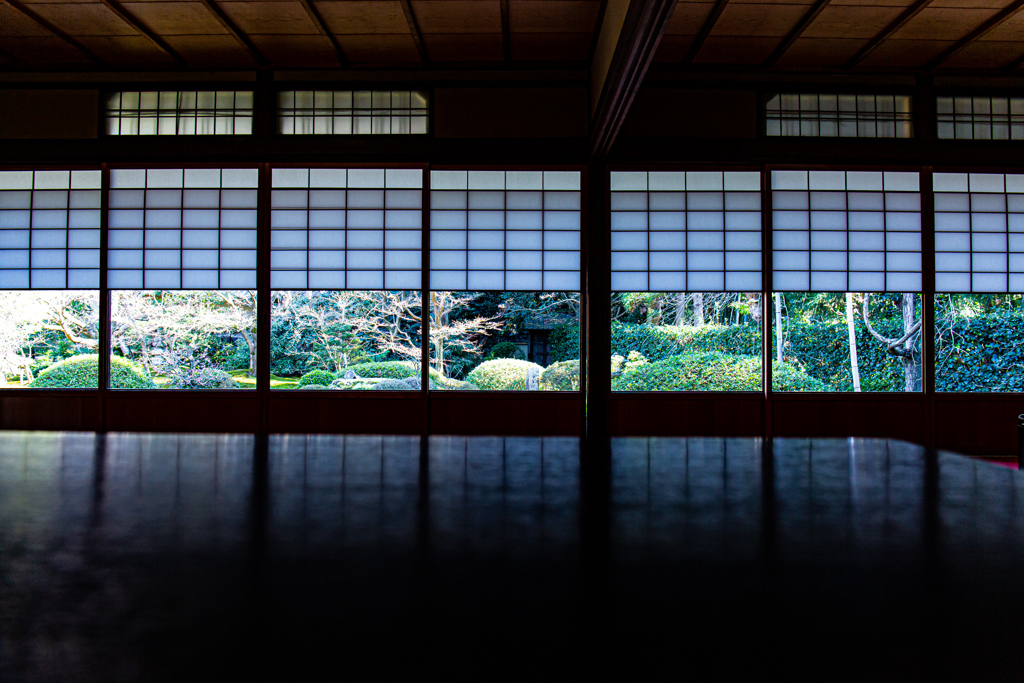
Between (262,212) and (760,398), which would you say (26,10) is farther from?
(760,398)

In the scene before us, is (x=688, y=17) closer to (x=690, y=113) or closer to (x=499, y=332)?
(x=690, y=113)

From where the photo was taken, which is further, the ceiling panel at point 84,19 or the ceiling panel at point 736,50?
the ceiling panel at point 736,50

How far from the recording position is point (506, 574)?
49 centimetres

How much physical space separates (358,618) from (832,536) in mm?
484

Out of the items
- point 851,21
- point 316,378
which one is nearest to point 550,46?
point 851,21

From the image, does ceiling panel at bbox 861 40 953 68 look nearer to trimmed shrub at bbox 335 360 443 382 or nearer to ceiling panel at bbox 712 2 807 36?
ceiling panel at bbox 712 2 807 36

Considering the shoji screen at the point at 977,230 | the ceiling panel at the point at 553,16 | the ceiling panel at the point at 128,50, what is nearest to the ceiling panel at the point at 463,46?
the ceiling panel at the point at 553,16

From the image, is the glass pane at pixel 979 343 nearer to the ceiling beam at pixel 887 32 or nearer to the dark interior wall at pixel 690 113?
the ceiling beam at pixel 887 32

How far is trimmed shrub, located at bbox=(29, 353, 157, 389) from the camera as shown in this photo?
726cm

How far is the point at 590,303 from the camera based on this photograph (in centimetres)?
422

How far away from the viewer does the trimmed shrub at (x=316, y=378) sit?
26.7 feet

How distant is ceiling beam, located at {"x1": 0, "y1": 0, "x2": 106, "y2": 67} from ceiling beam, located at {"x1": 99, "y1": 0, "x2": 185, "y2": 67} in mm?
492

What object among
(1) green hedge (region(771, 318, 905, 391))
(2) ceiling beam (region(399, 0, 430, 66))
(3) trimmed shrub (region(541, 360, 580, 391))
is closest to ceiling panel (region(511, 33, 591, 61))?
(2) ceiling beam (region(399, 0, 430, 66))

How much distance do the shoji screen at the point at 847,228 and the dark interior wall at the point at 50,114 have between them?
507cm
